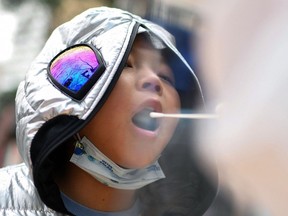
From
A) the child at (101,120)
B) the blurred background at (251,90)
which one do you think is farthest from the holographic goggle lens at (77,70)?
the blurred background at (251,90)

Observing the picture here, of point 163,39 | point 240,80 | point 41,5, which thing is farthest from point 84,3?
point 240,80

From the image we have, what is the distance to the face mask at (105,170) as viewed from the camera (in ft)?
2.56

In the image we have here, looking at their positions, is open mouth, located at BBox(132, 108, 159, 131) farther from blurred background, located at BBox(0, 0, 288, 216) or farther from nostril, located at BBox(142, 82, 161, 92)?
blurred background, located at BBox(0, 0, 288, 216)

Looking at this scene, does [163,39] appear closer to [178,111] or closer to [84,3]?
[178,111]

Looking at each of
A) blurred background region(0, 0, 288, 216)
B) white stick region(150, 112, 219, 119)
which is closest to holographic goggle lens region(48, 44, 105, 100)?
white stick region(150, 112, 219, 119)

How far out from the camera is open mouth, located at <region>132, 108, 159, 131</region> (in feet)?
2.50

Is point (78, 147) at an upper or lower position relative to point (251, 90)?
lower

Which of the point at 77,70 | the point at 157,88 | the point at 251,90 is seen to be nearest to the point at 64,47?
the point at 77,70

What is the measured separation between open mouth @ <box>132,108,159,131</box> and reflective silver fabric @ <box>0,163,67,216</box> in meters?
0.19

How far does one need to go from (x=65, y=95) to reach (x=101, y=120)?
0.22 feet

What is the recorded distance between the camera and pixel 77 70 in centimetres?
80

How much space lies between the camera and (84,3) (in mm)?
3795

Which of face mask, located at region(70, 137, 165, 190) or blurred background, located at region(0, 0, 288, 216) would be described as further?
face mask, located at region(70, 137, 165, 190)

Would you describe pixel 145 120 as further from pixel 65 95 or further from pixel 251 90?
pixel 251 90
